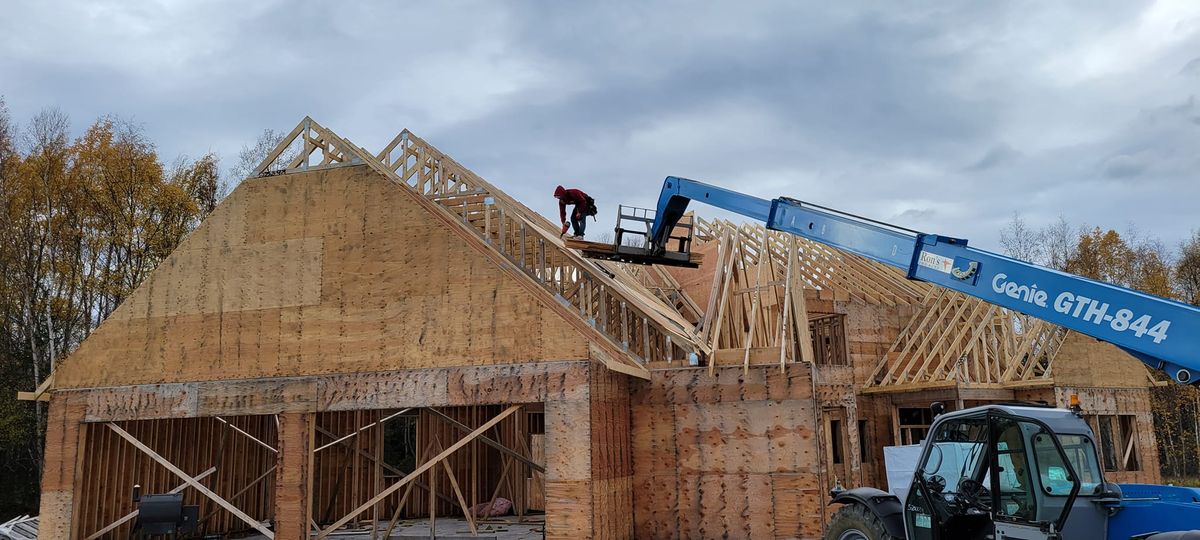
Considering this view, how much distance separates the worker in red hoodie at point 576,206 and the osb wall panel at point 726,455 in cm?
387

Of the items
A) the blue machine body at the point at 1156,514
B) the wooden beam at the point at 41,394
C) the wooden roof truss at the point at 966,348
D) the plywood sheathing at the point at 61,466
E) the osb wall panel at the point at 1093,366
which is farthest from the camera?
the osb wall panel at the point at 1093,366

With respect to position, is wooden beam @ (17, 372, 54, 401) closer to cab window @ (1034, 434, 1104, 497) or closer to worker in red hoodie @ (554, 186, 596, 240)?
worker in red hoodie @ (554, 186, 596, 240)

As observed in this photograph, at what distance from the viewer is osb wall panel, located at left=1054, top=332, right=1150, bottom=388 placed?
19875 mm

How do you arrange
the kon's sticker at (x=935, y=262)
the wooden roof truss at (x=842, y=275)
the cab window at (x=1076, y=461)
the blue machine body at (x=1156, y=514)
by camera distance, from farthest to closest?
1. the wooden roof truss at (x=842, y=275)
2. the kon's sticker at (x=935, y=262)
3. the cab window at (x=1076, y=461)
4. the blue machine body at (x=1156, y=514)

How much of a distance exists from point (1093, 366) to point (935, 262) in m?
15.7

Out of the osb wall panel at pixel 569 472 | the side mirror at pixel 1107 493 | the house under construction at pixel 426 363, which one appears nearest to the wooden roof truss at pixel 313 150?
the house under construction at pixel 426 363

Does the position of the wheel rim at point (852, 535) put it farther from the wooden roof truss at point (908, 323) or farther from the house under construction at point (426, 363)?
the wooden roof truss at point (908, 323)

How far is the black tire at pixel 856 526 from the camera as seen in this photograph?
8.38 m

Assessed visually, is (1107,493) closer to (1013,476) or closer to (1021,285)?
(1013,476)

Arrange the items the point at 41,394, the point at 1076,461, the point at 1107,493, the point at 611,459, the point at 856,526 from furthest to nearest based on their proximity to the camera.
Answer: the point at 41,394 < the point at 611,459 < the point at 856,526 < the point at 1076,461 < the point at 1107,493

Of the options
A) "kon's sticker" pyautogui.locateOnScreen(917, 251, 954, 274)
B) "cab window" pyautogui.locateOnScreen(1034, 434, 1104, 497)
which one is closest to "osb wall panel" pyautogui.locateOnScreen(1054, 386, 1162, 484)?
"kon's sticker" pyautogui.locateOnScreen(917, 251, 954, 274)

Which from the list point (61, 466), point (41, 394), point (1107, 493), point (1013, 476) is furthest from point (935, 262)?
point (41, 394)

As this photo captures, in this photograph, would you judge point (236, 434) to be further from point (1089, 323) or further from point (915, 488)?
point (1089, 323)

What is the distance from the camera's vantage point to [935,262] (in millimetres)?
8320
